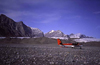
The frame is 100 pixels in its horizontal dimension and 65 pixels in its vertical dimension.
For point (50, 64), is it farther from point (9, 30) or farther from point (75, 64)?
point (9, 30)

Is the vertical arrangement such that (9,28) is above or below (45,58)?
above

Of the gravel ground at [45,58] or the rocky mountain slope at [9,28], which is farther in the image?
the rocky mountain slope at [9,28]

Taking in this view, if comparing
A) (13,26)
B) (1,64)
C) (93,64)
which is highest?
A: (13,26)

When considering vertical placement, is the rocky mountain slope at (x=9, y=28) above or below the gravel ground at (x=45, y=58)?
above

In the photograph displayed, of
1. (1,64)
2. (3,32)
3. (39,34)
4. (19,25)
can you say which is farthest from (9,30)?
(1,64)

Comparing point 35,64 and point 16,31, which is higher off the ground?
point 16,31

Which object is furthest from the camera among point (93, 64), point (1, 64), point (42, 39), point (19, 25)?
point (19, 25)

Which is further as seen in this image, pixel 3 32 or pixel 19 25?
pixel 19 25

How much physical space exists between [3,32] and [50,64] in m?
80.3

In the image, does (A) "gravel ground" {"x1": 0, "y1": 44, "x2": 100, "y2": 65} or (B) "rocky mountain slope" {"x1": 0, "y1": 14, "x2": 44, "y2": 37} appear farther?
(B) "rocky mountain slope" {"x1": 0, "y1": 14, "x2": 44, "y2": 37}

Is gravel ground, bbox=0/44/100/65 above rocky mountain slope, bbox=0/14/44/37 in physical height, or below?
below

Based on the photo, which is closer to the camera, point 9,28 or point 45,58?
point 45,58

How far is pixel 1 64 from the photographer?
6.62 m

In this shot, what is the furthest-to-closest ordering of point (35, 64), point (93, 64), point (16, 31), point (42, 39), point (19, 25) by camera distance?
point (19, 25), point (16, 31), point (42, 39), point (93, 64), point (35, 64)
